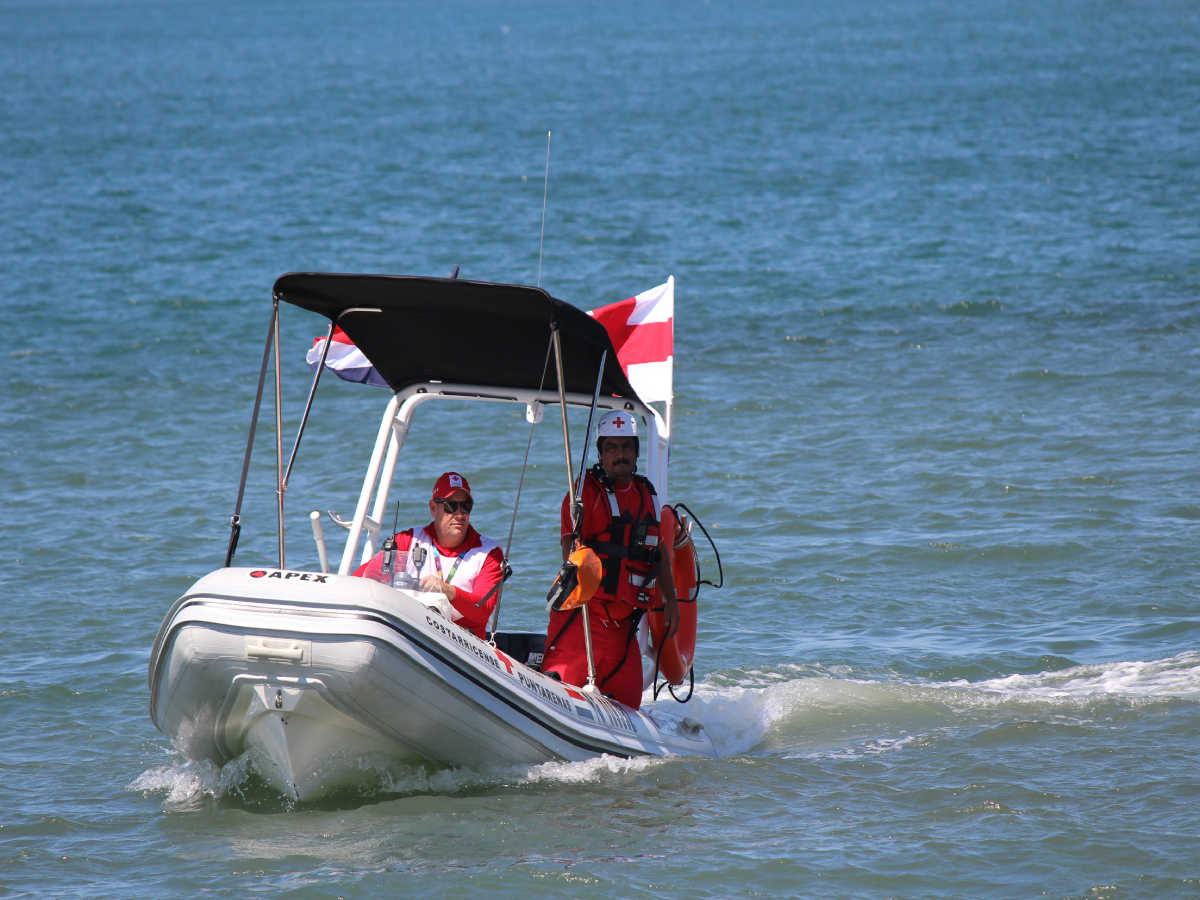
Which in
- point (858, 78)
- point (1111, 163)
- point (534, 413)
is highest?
point (858, 78)

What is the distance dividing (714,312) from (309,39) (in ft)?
220

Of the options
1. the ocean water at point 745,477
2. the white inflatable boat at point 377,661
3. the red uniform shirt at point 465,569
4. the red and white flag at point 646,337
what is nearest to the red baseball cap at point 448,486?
the red uniform shirt at point 465,569

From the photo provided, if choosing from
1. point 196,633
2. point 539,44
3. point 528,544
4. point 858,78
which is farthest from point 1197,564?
point 539,44

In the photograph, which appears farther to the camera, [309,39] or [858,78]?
[309,39]

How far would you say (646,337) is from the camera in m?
7.23

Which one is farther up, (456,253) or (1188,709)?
(456,253)

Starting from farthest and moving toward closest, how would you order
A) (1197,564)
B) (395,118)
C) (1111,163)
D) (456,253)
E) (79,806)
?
1. (395,118)
2. (1111,163)
3. (456,253)
4. (1197,564)
5. (79,806)

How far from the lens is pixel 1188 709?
706 cm

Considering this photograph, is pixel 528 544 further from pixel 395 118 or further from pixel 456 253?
pixel 395 118

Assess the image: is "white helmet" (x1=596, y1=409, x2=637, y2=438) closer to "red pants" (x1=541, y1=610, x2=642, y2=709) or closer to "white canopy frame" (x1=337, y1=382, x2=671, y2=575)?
"white canopy frame" (x1=337, y1=382, x2=671, y2=575)

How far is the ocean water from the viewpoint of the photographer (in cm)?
574

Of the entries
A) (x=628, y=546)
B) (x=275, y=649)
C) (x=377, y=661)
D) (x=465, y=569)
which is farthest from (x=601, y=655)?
(x=275, y=649)

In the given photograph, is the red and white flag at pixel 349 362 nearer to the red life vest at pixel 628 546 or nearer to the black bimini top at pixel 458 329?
the black bimini top at pixel 458 329

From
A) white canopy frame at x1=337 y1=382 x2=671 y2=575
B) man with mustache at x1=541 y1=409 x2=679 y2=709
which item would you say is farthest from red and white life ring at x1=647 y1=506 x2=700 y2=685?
white canopy frame at x1=337 y1=382 x2=671 y2=575
